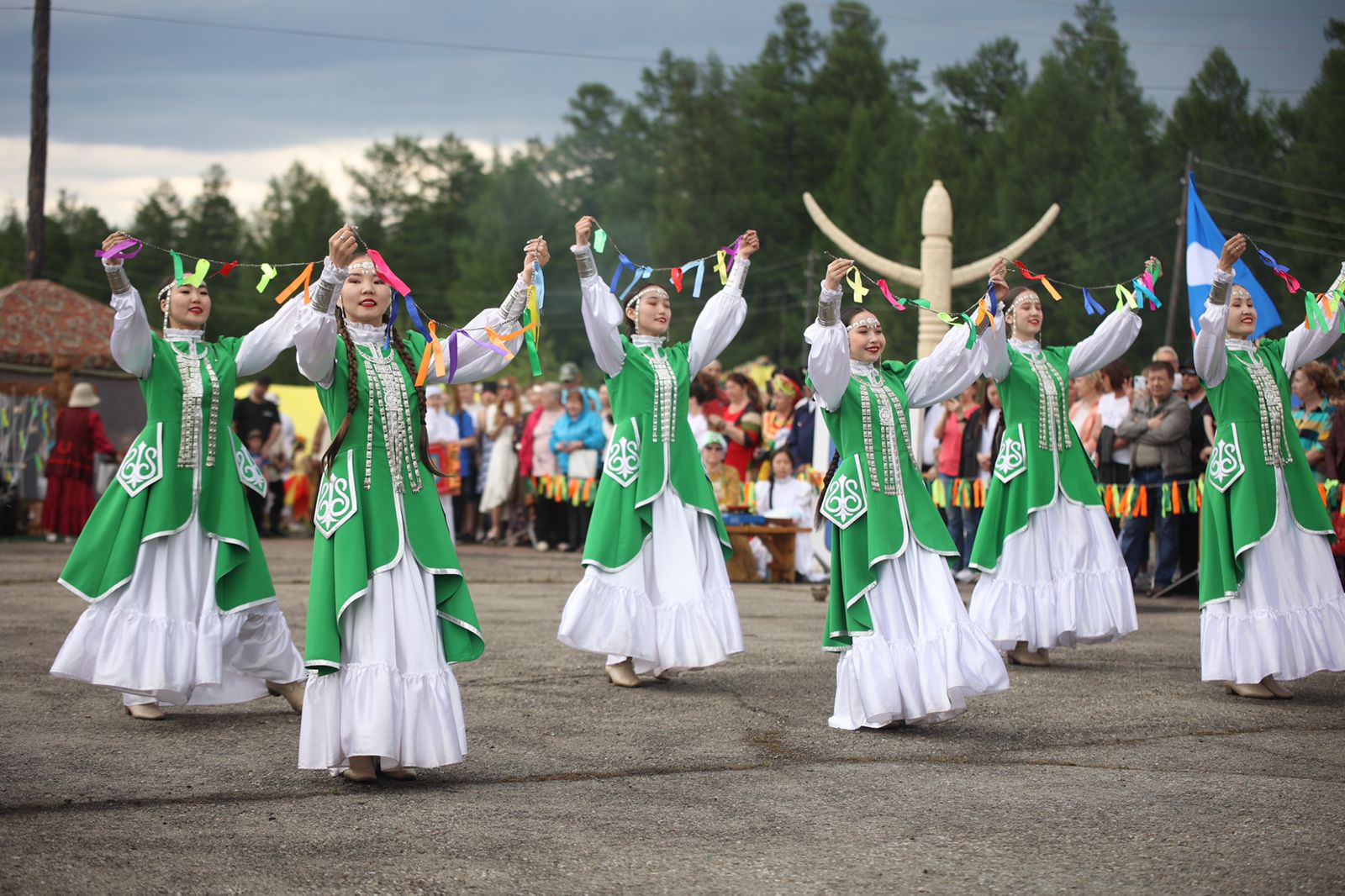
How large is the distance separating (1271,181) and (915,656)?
120ft

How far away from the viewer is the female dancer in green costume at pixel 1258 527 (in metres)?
7.25

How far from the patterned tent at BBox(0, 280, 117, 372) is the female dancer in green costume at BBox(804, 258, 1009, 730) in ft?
48.6

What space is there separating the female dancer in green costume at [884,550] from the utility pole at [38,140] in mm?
18707

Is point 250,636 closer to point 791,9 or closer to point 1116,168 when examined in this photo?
point 1116,168

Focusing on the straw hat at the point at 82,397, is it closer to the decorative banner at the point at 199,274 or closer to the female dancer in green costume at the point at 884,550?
the decorative banner at the point at 199,274

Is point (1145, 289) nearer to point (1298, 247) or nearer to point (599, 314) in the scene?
point (599, 314)

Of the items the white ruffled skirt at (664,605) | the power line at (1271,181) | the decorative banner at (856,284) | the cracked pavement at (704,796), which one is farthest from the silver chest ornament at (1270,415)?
the power line at (1271,181)

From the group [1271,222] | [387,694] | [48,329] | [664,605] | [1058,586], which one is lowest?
[387,694]

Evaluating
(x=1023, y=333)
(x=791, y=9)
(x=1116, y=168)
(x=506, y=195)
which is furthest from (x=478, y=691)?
(x=506, y=195)

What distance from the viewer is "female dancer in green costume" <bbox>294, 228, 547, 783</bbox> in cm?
517

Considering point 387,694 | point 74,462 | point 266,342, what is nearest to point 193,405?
point 266,342

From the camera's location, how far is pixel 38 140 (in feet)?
73.0

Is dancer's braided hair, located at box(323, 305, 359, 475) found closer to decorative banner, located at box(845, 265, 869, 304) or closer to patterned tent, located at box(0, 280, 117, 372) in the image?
decorative banner, located at box(845, 265, 869, 304)

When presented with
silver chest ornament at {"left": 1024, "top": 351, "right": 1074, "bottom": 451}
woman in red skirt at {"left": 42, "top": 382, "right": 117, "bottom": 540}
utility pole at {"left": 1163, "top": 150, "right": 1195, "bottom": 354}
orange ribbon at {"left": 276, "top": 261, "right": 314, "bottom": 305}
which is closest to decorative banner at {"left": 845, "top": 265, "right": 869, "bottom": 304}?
silver chest ornament at {"left": 1024, "top": 351, "right": 1074, "bottom": 451}
